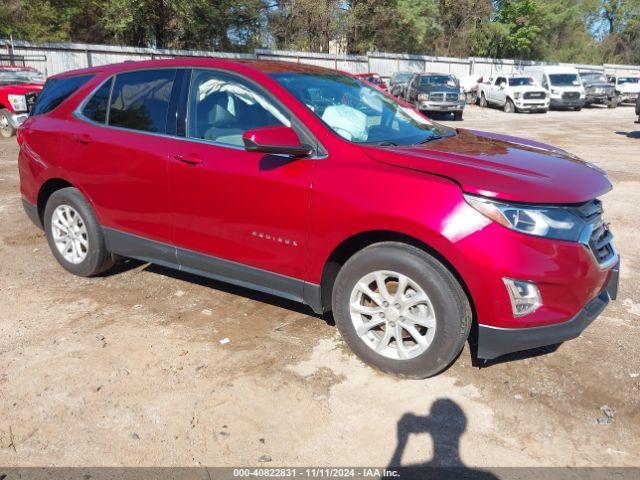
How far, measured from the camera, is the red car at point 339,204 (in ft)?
9.23

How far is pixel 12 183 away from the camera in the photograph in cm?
845

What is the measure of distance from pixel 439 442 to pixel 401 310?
28.4 inches

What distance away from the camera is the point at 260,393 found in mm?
3078

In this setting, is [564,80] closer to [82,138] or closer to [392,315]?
[82,138]

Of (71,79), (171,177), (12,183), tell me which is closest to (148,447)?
(171,177)

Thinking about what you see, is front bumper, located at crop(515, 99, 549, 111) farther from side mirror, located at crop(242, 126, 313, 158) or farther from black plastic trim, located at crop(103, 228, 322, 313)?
side mirror, located at crop(242, 126, 313, 158)

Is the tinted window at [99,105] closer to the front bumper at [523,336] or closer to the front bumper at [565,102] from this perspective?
the front bumper at [523,336]

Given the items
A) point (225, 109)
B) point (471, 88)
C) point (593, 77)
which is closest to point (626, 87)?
point (593, 77)

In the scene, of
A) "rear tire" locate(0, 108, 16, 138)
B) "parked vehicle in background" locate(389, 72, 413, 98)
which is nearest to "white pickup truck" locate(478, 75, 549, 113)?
"parked vehicle in background" locate(389, 72, 413, 98)

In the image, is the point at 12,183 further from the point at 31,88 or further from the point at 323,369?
the point at 323,369

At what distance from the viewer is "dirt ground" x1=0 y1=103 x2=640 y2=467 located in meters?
2.64

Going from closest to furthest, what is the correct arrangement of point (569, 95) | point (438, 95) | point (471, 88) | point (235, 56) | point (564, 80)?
1. point (438, 95)
2. point (235, 56)
3. point (569, 95)
4. point (564, 80)
5. point (471, 88)

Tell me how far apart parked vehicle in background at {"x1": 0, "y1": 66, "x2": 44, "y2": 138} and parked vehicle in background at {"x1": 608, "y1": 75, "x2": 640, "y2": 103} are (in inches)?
1102

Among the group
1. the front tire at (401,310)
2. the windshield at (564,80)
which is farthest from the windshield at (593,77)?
the front tire at (401,310)
